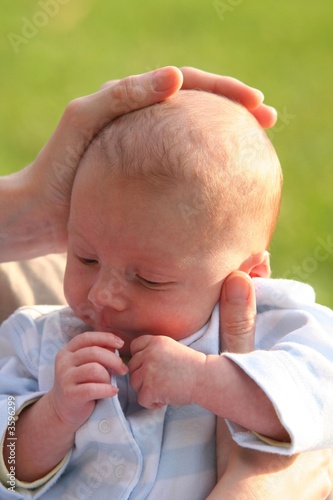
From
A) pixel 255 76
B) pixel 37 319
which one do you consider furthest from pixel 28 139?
pixel 37 319

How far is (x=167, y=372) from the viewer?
1923 mm

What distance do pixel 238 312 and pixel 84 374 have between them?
426 millimetres

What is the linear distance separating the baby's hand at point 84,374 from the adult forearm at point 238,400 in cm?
21

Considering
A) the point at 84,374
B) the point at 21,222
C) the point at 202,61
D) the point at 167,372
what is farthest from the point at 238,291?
the point at 202,61

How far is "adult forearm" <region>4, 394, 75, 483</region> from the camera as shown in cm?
199

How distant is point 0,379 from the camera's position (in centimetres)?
221

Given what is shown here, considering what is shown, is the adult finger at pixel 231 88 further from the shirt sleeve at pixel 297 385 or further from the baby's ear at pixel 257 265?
the shirt sleeve at pixel 297 385

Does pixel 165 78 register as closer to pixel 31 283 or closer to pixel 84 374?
pixel 84 374

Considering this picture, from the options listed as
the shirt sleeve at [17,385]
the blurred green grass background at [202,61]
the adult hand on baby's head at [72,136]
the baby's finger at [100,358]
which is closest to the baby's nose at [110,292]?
the baby's finger at [100,358]

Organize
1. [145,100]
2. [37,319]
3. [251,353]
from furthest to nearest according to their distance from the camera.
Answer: [37,319] < [145,100] < [251,353]

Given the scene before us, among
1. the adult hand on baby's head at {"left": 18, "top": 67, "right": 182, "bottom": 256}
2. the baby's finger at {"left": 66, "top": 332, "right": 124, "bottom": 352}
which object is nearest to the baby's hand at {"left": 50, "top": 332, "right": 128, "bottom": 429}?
the baby's finger at {"left": 66, "top": 332, "right": 124, "bottom": 352}

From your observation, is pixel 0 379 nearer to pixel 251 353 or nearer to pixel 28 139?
pixel 251 353

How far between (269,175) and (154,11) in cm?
516

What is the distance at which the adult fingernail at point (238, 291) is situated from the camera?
6.82ft
